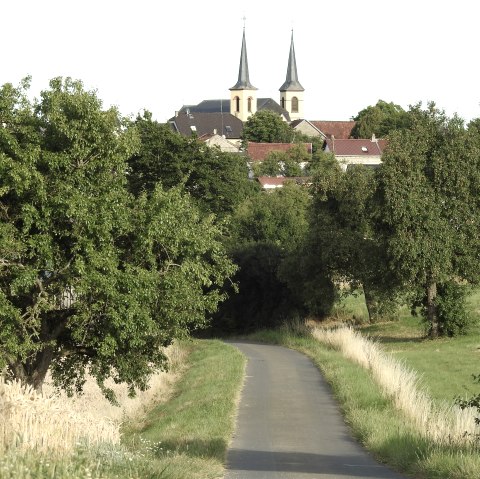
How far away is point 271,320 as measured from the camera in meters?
58.5

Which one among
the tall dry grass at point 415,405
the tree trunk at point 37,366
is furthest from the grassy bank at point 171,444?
the tall dry grass at point 415,405

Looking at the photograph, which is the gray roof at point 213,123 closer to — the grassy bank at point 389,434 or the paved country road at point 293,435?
the paved country road at point 293,435

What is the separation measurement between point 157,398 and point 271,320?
29.0 metres

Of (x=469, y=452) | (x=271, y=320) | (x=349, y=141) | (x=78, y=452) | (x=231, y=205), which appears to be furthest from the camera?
(x=349, y=141)

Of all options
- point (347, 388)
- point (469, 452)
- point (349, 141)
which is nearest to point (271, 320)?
point (347, 388)

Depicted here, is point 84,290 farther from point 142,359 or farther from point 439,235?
point 439,235

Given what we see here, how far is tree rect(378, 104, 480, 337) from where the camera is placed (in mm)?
42594

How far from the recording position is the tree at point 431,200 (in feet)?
140

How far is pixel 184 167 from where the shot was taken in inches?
2477

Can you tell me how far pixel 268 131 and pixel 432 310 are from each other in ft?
399

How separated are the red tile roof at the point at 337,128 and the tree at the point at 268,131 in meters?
20.2

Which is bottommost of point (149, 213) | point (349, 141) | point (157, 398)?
point (157, 398)

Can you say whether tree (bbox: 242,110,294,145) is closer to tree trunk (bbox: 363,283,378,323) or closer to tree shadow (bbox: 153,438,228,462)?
tree trunk (bbox: 363,283,378,323)

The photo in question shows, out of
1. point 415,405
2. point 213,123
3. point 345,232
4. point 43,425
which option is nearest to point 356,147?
point 213,123
